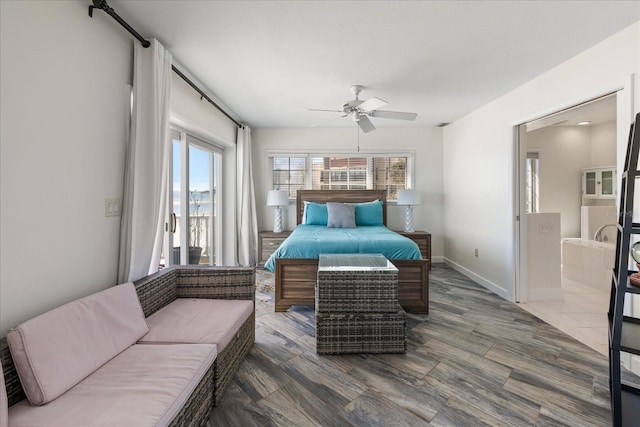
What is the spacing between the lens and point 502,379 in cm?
188

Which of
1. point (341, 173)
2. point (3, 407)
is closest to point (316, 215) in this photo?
point (341, 173)

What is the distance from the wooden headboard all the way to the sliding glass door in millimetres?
1428

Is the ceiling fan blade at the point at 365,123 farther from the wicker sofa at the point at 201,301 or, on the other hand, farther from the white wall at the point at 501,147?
the wicker sofa at the point at 201,301

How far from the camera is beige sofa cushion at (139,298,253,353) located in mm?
1621

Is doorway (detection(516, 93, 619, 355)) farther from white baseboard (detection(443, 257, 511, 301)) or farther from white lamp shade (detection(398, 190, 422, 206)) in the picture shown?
white lamp shade (detection(398, 190, 422, 206))

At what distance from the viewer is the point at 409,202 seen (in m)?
4.70

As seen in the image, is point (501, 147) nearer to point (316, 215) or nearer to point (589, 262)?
point (589, 262)

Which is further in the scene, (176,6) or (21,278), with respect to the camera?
(176,6)

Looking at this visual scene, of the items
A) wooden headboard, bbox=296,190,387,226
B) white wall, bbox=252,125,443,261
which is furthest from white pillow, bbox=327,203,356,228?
white wall, bbox=252,125,443,261

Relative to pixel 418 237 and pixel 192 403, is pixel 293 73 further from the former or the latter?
pixel 418 237

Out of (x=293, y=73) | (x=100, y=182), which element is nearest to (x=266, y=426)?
(x=100, y=182)

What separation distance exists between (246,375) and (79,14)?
2.51 m

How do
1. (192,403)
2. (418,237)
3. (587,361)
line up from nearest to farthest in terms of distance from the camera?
(192,403) → (587,361) → (418,237)

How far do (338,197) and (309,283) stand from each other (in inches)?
88.8
